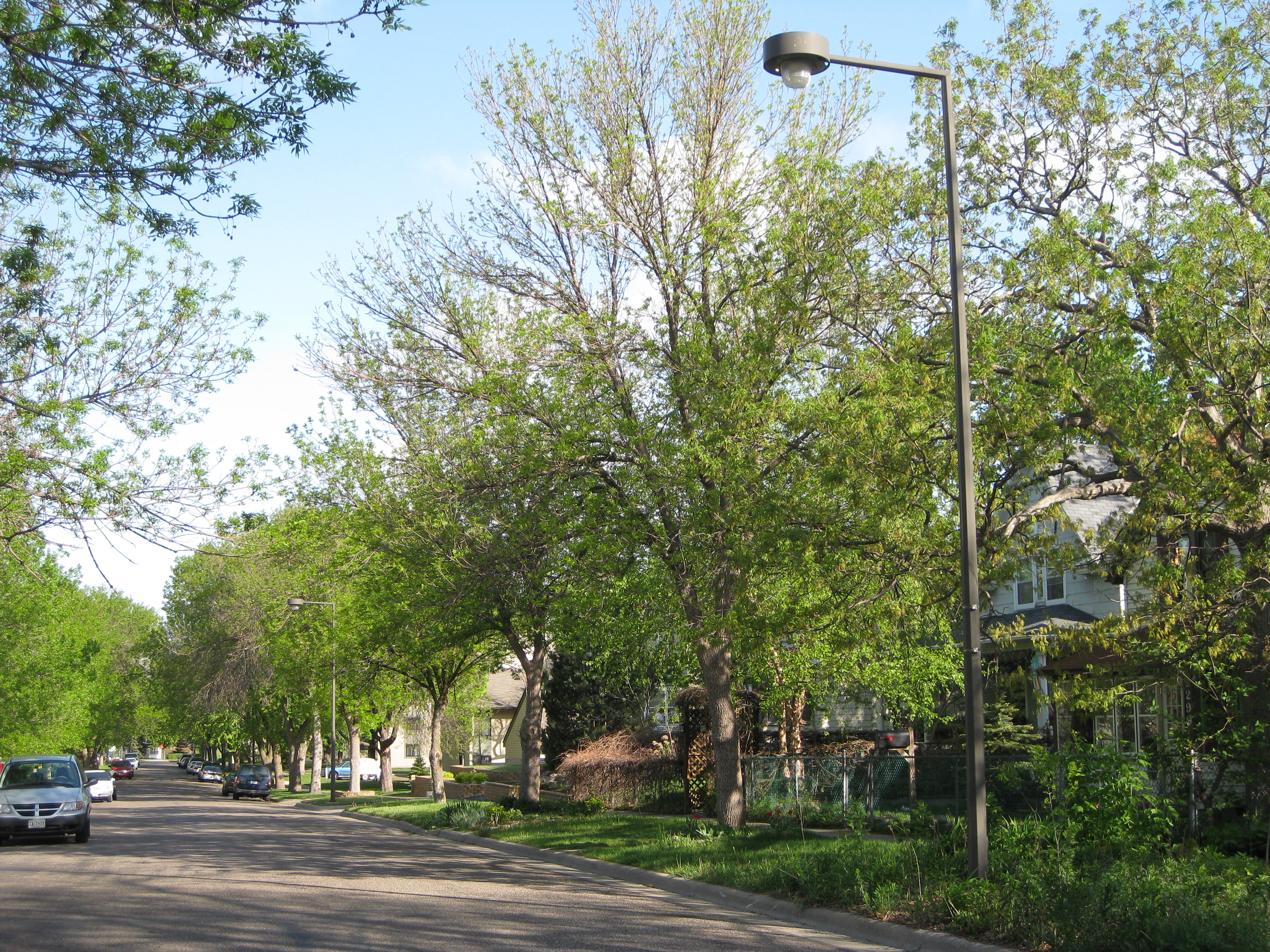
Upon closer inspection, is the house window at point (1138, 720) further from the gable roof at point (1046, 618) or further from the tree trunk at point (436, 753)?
the tree trunk at point (436, 753)

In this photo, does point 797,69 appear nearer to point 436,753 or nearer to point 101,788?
point 436,753

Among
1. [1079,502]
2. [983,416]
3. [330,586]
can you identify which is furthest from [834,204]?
[330,586]

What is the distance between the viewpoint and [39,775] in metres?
23.3

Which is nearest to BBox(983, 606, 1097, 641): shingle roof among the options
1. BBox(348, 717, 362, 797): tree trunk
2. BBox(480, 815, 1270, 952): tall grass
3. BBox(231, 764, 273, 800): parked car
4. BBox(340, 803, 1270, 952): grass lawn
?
BBox(340, 803, 1270, 952): grass lawn

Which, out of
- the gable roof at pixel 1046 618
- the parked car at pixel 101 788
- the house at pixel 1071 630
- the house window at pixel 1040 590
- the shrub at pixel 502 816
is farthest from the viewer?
the parked car at pixel 101 788

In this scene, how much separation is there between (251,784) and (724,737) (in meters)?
39.3

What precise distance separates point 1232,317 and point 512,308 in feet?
39.1

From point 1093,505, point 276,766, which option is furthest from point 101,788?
point 1093,505

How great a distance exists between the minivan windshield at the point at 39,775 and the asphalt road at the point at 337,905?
123 cm

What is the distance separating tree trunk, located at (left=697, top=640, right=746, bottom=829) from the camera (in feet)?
61.3

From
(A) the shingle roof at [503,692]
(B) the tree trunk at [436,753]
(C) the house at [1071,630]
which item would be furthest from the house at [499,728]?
(C) the house at [1071,630]

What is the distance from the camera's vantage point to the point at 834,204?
15312 millimetres

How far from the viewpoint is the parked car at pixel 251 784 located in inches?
2036

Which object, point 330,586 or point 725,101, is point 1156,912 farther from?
point 330,586
